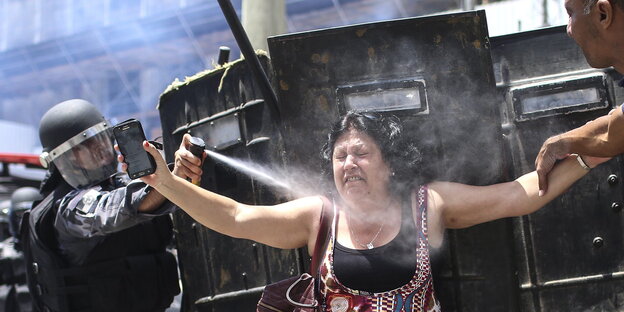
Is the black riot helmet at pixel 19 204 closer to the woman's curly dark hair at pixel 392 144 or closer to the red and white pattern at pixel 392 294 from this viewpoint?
the woman's curly dark hair at pixel 392 144

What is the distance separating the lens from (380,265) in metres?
3.34

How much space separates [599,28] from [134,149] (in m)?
1.97

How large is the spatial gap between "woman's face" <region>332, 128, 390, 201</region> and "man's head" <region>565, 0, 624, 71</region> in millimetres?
1031

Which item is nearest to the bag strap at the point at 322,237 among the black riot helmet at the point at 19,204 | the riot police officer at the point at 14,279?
the riot police officer at the point at 14,279

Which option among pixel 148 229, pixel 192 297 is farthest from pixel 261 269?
pixel 148 229

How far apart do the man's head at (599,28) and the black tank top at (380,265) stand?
1066 millimetres

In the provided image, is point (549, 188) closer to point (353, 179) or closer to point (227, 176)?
point (353, 179)

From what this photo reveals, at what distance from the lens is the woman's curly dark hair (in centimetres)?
362

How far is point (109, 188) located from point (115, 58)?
29384 millimetres

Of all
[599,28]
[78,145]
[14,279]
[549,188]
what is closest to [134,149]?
[78,145]

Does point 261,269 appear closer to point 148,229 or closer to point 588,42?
point 148,229

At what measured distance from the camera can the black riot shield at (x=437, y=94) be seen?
144 inches

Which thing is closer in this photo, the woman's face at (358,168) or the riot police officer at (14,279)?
the woman's face at (358,168)

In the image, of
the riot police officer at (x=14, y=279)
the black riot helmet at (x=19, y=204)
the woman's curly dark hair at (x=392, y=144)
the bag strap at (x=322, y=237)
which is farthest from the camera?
the black riot helmet at (x=19, y=204)
